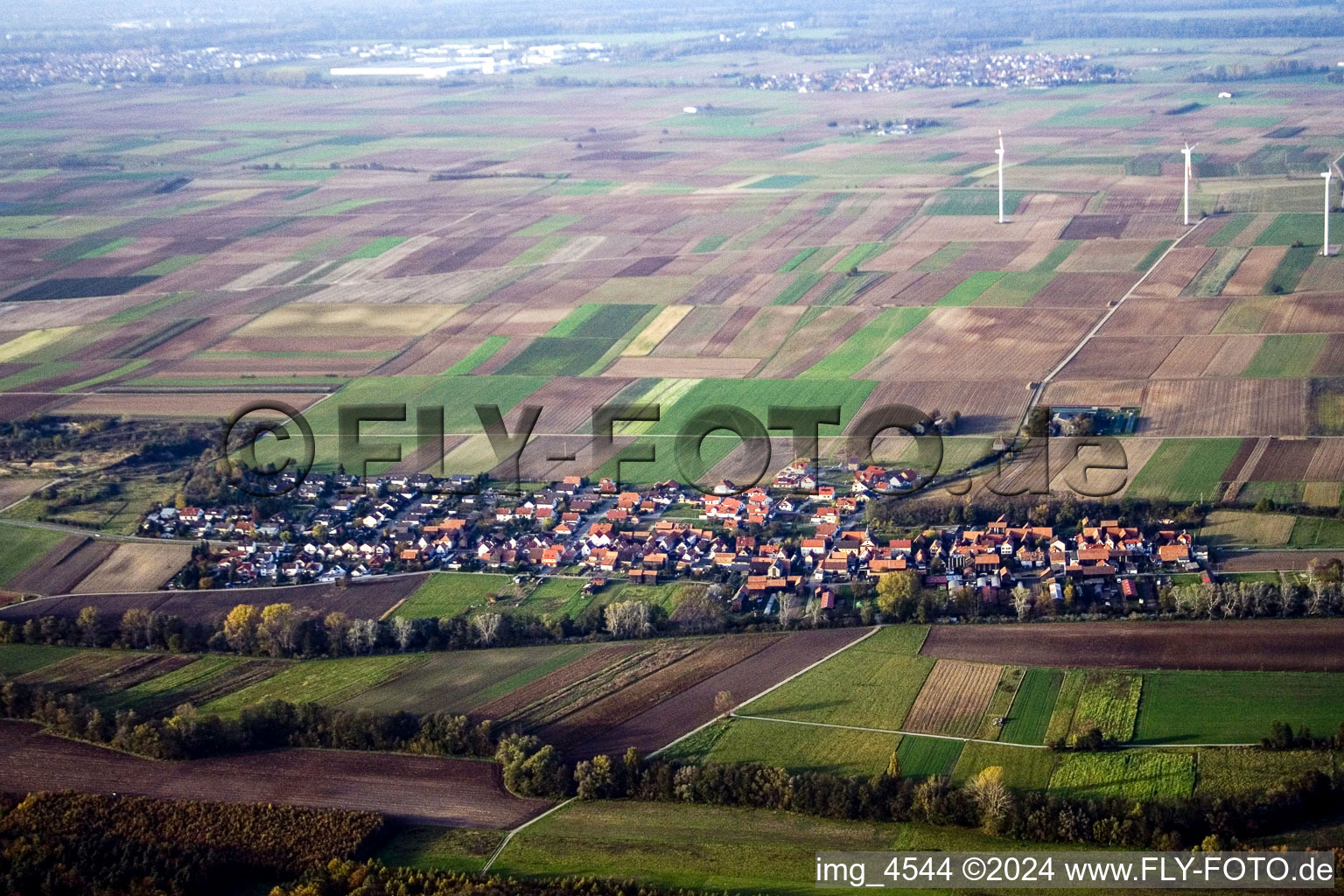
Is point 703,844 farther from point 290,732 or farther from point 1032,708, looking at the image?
point 290,732

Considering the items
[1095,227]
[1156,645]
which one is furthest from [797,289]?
[1156,645]

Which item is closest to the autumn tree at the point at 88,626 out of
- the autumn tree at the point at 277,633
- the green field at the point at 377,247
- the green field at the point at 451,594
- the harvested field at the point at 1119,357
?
the autumn tree at the point at 277,633

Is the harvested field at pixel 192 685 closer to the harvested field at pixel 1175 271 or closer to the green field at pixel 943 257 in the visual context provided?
the harvested field at pixel 1175 271

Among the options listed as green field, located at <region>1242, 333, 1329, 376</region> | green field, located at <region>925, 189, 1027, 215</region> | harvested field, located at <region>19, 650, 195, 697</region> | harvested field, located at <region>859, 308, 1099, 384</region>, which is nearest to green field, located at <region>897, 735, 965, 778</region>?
harvested field, located at <region>19, 650, 195, 697</region>

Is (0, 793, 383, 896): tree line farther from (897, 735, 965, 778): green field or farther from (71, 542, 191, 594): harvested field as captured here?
(71, 542, 191, 594): harvested field

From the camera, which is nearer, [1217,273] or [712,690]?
[712,690]

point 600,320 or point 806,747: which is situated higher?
point 600,320

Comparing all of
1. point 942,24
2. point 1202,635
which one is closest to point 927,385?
point 1202,635
